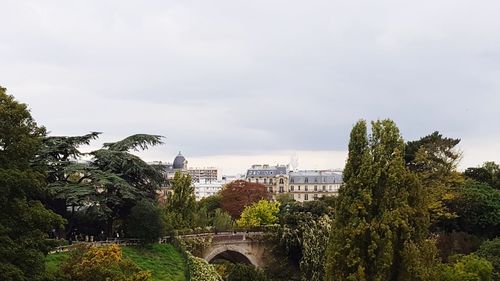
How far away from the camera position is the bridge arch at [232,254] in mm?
44812

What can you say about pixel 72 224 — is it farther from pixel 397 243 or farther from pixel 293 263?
pixel 397 243

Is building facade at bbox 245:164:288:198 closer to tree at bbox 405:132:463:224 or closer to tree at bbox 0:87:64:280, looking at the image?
tree at bbox 405:132:463:224

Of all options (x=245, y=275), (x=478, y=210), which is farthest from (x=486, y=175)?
(x=245, y=275)

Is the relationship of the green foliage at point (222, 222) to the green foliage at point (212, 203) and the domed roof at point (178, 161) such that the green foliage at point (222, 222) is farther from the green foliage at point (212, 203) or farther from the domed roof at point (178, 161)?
the domed roof at point (178, 161)

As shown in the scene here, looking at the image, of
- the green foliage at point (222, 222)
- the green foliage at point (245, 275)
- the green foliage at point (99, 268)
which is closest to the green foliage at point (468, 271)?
the green foliage at point (245, 275)

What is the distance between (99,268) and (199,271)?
37.7ft

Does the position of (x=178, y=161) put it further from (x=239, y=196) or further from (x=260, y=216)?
(x=260, y=216)

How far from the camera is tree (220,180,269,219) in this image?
7500 cm

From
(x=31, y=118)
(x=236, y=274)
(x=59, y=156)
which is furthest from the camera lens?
(x=59, y=156)

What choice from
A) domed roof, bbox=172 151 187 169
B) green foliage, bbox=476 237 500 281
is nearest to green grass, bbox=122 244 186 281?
green foliage, bbox=476 237 500 281

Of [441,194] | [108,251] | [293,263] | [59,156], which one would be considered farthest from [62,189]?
[441,194]

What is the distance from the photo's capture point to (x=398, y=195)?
2514 cm

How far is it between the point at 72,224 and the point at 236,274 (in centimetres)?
1275

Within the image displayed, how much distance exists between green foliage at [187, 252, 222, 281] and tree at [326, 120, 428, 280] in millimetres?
12072
